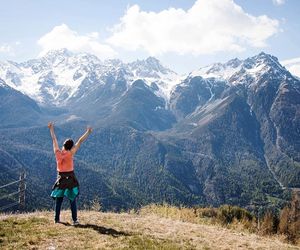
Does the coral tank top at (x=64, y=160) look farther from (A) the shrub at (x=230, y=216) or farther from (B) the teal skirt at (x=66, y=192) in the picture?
(A) the shrub at (x=230, y=216)

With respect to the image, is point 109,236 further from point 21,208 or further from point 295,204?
point 295,204

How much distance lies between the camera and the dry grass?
16.6 meters

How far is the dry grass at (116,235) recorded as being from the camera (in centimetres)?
1656

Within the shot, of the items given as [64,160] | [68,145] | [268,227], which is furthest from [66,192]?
[268,227]

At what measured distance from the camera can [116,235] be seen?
59.6 ft

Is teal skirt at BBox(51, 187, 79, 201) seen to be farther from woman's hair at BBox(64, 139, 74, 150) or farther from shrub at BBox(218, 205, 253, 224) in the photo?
shrub at BBox(218, 205, 253, 224)

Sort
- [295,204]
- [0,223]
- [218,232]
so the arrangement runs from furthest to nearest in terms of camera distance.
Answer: [295,204] → [218,232] → [0,223]

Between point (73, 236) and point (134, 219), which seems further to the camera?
point (134, 219)

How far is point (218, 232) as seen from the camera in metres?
20.8

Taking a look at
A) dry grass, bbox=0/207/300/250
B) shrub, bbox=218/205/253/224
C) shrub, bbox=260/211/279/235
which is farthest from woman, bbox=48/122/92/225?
shrub, bbox=218/205/253/224

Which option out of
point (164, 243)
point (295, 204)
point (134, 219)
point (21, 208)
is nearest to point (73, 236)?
point (164, 243)

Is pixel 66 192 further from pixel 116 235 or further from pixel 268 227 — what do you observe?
pixel 268 227

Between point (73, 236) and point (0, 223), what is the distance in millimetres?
3646

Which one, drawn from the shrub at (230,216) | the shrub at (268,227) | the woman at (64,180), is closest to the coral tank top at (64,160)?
the woman at (64,180)
